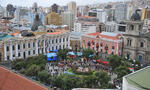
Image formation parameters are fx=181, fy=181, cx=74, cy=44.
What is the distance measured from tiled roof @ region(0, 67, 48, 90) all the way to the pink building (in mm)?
26883

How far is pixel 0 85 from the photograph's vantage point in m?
15.7

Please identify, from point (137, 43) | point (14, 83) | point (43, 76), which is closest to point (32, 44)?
point (43, 76)

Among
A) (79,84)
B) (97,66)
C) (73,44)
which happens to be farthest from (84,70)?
(73,44)

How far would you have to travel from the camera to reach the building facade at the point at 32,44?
34438 mm

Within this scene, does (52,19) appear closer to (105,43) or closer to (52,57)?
(105,43)

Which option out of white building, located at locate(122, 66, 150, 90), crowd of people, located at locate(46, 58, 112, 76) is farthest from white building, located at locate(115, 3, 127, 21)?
white building, located at locate(122, 66, 150, 90)

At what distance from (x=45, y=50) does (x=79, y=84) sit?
22222 millimetres

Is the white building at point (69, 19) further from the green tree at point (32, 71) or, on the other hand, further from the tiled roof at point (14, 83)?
the tiled roof at point (14, 83)

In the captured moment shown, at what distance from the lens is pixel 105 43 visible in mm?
42281

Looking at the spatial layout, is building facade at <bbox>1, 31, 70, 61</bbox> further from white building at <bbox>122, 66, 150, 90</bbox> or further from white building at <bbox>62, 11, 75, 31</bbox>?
white building at <bbox>62, 11, 75, 31</bbox>

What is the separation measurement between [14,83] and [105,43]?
29991 millimetres

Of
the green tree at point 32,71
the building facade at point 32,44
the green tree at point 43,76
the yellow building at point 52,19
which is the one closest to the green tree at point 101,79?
the green tree at point 43,76

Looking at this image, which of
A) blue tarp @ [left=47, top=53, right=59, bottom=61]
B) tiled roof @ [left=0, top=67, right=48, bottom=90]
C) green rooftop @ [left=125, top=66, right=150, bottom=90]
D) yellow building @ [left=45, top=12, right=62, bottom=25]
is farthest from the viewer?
yellow building @ [left=45, top=12, right=62, bottom=25]

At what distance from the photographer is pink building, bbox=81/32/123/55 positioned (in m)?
40.2
